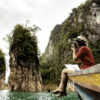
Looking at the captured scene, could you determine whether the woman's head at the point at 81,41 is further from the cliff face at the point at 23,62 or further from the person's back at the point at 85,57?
→ the cliff face at the point at 23,62

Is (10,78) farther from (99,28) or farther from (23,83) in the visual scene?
(99,28)

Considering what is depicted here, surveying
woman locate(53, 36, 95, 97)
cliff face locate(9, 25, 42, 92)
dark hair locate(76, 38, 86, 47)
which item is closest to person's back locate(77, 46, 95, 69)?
woman locate(53, 36, 95, 97)

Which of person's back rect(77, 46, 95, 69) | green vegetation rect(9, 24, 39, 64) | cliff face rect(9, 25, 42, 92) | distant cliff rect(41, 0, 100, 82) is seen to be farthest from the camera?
distant cliff rect(41, 0, 100, 82)

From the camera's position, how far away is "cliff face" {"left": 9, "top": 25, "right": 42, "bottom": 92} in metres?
38.8

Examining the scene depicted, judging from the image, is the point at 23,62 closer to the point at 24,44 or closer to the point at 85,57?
the point at 24,44

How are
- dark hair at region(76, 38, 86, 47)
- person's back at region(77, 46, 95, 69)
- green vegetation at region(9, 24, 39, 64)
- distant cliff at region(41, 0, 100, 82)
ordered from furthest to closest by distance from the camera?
distant cliff at region(41, 0, 100, 82) → green vegetation at region(9, 24, 39, 64) → dark hair at region(76, 38, 86, 47) → person's back at region(77, 46, 95, 69)

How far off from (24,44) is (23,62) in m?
4.12

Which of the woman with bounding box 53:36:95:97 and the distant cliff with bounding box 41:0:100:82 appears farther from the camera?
the distant cliff with bounding box 41:0:100:82

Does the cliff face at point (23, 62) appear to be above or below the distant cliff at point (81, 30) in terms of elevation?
below

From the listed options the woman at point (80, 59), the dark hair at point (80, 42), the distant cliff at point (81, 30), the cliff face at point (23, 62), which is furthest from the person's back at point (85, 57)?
the distant cliff at point (81, 30)

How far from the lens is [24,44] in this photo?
41.1 meters

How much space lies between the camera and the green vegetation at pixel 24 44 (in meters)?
40.8

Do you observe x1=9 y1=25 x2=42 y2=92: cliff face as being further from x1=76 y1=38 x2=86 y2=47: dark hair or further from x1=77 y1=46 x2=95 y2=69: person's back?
x1=77 y1=46 x2=95 y2=69: person's back

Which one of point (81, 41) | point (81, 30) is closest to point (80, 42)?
point (81, 41)
